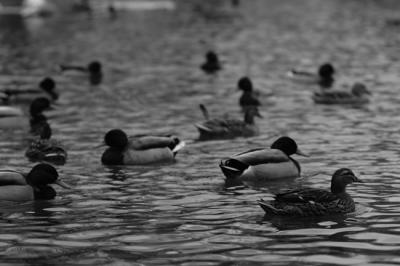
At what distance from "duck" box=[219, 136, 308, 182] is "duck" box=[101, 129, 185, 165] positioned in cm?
221

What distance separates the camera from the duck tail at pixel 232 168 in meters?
17.0

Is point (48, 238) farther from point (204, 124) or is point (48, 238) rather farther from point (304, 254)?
point (204, 124)

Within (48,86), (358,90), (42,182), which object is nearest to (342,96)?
(358,90)

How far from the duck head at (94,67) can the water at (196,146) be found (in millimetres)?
477

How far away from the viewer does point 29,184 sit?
52.4 ft

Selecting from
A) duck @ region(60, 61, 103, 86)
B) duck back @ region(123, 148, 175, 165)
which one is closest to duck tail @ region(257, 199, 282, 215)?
duck back @ region(123, 148, 175, 165)

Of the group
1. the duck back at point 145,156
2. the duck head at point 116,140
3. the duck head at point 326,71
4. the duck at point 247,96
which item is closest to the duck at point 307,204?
the duck back at point 145,156

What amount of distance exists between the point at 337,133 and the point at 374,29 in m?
26.8

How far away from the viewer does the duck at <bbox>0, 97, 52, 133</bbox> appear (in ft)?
77.8

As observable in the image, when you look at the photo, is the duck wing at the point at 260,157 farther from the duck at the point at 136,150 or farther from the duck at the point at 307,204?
the duck at the point at 307,204

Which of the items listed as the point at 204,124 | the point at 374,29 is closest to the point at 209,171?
the point at 204,124

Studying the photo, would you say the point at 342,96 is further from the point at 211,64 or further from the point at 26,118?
the point at 211,64

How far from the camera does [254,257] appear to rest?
40.7 feet

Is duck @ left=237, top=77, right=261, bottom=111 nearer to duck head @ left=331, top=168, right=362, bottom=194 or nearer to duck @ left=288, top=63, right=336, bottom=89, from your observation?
duck @ left=288, top=63, right=336, bottom=89
